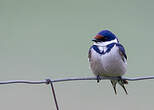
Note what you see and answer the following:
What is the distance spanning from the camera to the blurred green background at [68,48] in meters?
4.50

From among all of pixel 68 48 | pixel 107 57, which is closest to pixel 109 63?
pixel 107 57

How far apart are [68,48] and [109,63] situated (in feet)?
4.08

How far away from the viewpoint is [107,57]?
147 inches

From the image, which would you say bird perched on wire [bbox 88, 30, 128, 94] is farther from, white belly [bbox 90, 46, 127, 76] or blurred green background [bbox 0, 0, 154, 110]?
blurred green background [bbox 0, 0, 154, 110]

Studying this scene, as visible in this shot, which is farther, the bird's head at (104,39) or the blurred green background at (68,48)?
the blurred green background at (68,48)

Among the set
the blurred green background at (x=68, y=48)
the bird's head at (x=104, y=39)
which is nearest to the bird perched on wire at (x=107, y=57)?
the bird's head at (x=104, y=39)

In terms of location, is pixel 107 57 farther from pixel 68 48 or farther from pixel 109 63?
pixel 68 48

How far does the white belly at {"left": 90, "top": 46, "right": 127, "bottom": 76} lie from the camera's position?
3.75m

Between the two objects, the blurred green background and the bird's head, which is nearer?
the bird's head

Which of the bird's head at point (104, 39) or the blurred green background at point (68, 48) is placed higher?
the bird's head at point (104, 39)

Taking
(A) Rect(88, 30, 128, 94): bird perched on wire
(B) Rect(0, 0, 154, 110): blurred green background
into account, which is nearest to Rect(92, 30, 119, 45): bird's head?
(A) Rect(88, 30, 128, 94): bird perched on wire

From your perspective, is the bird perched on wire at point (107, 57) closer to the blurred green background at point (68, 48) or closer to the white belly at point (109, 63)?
the white belly at point (109, 63)

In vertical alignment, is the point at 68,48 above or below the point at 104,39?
below

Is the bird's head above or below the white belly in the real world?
above
